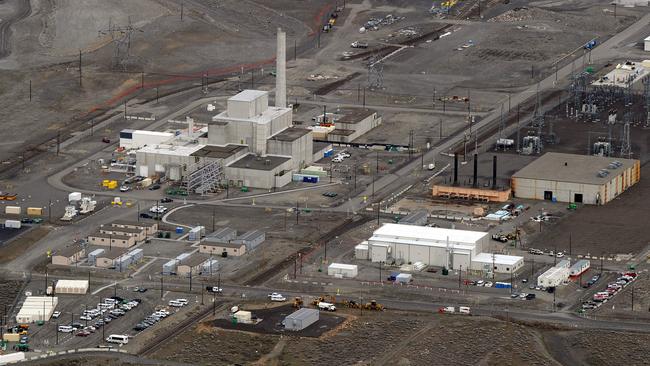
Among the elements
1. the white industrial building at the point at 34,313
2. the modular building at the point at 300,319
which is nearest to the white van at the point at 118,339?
the white industrial building at the point at 34,313

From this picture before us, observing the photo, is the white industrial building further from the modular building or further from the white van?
the modular building

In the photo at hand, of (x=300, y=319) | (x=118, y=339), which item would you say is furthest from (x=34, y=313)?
(x=300, y=319)

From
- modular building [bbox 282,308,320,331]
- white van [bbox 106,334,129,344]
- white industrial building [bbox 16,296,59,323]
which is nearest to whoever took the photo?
white van [bbox 106,334,129,344]

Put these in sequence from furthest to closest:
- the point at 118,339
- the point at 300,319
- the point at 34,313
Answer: the point at 34,313 → the point at 300,319 → the point at 118,339

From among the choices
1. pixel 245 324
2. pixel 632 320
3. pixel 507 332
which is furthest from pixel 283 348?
pixel 632 320

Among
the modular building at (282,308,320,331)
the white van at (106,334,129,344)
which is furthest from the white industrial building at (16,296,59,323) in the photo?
the modular building at (282,308,320,331)

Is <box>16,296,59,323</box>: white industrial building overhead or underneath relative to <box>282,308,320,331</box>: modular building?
underneath

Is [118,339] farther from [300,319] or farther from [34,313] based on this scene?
[300,319]

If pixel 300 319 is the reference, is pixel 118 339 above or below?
below
